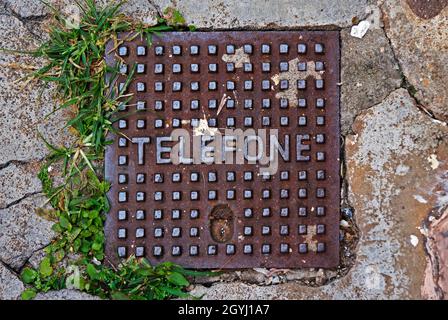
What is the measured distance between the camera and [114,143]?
2.77 m

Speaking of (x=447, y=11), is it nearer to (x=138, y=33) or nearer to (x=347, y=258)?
(x=347, y=258)

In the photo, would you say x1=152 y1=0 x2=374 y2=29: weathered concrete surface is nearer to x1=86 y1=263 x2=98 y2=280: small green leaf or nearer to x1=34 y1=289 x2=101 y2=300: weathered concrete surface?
x1=86 y1=263 x2=98 y2=280: small green leaf

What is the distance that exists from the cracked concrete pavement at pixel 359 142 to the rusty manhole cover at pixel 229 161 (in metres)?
0.10

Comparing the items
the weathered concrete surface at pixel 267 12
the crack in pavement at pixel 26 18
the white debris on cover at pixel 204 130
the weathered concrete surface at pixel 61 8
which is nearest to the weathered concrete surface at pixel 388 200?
the weathered concrete surface at pixel 267 12

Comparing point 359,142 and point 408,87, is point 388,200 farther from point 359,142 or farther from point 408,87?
point 408,87

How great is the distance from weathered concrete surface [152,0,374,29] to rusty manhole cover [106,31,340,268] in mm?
78

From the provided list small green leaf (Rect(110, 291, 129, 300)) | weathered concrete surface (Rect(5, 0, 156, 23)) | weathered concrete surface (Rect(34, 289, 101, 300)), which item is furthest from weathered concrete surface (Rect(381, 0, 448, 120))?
weathered concrete surface (Rect(34, 289, 101, 300))

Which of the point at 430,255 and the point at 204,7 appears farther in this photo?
the point at 204,7

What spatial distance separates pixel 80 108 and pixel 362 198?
1.46m

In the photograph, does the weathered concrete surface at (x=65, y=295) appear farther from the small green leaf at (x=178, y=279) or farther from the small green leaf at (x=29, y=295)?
the small green leaf at (x=178, y=279)

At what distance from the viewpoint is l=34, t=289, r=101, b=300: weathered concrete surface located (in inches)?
106

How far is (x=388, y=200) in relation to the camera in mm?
2723

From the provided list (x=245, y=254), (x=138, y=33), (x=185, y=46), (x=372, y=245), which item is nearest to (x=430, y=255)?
(x=372, y=245)

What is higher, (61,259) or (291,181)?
(291,181)
